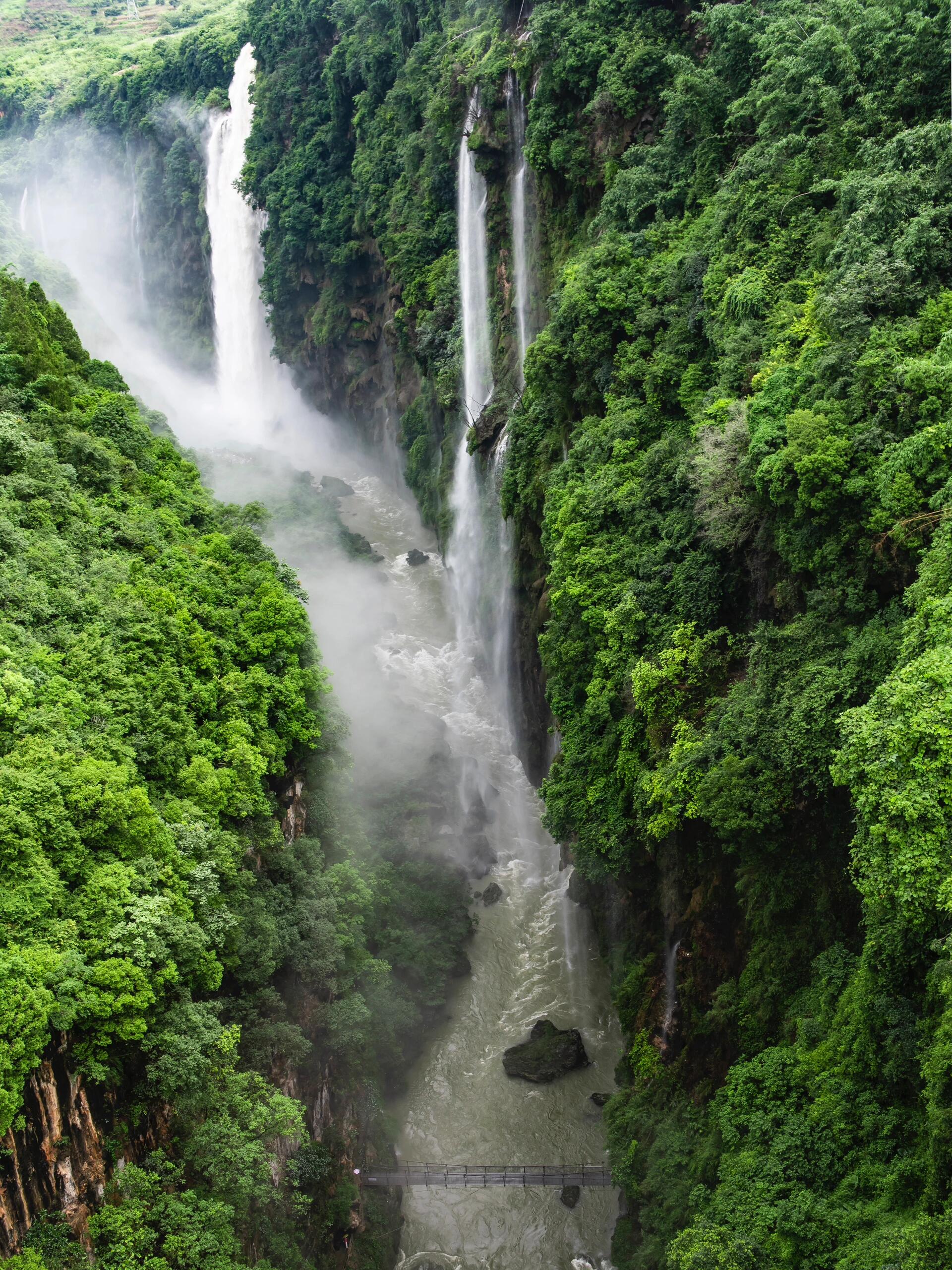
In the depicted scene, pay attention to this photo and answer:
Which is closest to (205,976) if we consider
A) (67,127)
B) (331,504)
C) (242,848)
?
(242,848)

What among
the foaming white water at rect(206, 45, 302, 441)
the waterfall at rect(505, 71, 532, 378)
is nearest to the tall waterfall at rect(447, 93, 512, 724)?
the waterfall at rect(505, 71, 532, 378)

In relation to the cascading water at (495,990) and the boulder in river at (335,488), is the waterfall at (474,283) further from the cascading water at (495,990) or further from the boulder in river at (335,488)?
the boulder in river at (335,488)

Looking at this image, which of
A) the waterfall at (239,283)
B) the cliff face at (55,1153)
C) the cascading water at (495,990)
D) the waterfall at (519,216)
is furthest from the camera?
the waterfall at (239,283)

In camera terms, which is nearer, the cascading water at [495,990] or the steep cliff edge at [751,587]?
the steep cliff edge at [751,587]

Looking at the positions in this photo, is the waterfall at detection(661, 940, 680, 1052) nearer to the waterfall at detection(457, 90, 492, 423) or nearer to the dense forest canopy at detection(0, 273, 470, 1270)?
the dense forest canopy at detection(0, 273, 470, 1270)

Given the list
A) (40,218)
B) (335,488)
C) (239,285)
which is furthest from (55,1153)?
(40,218)

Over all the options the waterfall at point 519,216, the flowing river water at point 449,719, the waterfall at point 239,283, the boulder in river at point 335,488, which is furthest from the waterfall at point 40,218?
the waterfall at point 519,216
